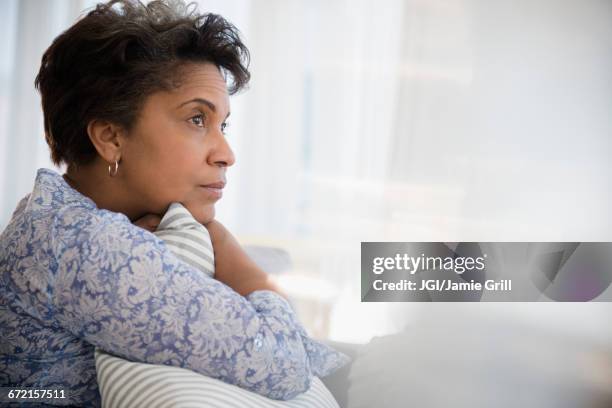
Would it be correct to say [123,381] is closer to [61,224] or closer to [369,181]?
[61,224]

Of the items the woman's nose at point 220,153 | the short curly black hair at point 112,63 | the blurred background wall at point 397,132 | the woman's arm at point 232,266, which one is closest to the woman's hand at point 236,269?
the woman's arm at point 232,266

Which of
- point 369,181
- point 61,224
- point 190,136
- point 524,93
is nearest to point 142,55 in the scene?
→ point 190,136

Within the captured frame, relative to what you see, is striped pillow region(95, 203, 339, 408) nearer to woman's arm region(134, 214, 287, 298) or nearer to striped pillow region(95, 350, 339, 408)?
striped pillow region(95, 350, 339, 408)

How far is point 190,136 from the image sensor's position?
2.94 ft

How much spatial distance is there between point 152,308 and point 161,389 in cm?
9

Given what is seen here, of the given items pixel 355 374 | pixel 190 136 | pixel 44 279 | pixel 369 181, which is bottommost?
pixel 355 374

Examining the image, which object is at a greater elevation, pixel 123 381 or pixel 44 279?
pixel 44 279

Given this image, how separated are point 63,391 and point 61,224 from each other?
0.24 metres

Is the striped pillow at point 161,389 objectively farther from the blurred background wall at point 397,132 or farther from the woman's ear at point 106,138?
the blurred background wall at point 397,132

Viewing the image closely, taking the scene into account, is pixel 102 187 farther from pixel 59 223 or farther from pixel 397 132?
pixel 397 132

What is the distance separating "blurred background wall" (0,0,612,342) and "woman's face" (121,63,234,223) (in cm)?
63

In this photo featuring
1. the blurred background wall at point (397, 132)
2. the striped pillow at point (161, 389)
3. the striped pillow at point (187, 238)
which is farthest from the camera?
the blurred background wall at point (397, 132)

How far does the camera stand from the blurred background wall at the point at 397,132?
5.66ft

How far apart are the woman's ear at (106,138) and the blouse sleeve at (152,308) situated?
0.19m
